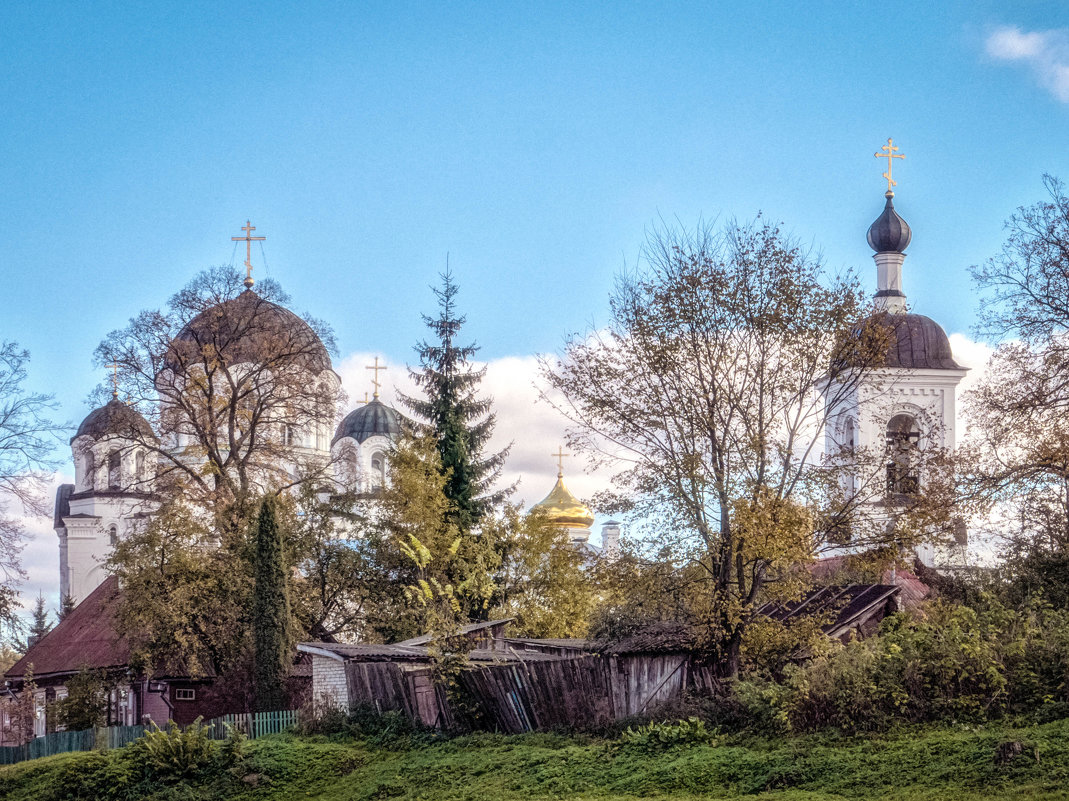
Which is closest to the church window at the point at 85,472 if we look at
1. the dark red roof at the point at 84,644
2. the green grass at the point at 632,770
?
the dark red roof at the point at 84,644

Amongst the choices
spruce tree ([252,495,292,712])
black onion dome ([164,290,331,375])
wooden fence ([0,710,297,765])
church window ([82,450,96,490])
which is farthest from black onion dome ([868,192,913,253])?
church window ([82,450,96,490])

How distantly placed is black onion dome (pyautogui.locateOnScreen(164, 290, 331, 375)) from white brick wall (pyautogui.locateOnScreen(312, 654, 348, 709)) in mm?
9336

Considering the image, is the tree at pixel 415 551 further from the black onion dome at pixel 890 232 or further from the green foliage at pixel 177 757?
the black onion dome at pixel 890 232

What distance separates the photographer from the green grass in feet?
47.8

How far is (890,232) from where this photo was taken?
39.4m

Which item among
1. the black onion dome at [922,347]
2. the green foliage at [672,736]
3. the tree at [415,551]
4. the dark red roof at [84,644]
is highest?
the black onion dome at [922,347]

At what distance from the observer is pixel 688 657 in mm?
21797

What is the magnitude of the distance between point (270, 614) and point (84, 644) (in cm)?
1030

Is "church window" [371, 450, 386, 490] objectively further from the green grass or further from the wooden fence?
the green grass

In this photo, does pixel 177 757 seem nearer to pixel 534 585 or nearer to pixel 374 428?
pixel 534 585

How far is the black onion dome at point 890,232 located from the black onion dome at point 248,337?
1642 cm

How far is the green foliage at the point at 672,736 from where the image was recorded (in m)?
18.7

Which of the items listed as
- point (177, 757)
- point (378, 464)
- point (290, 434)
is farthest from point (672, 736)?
point (378, 464)

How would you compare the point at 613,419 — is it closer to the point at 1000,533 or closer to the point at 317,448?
the point at 1000,533
